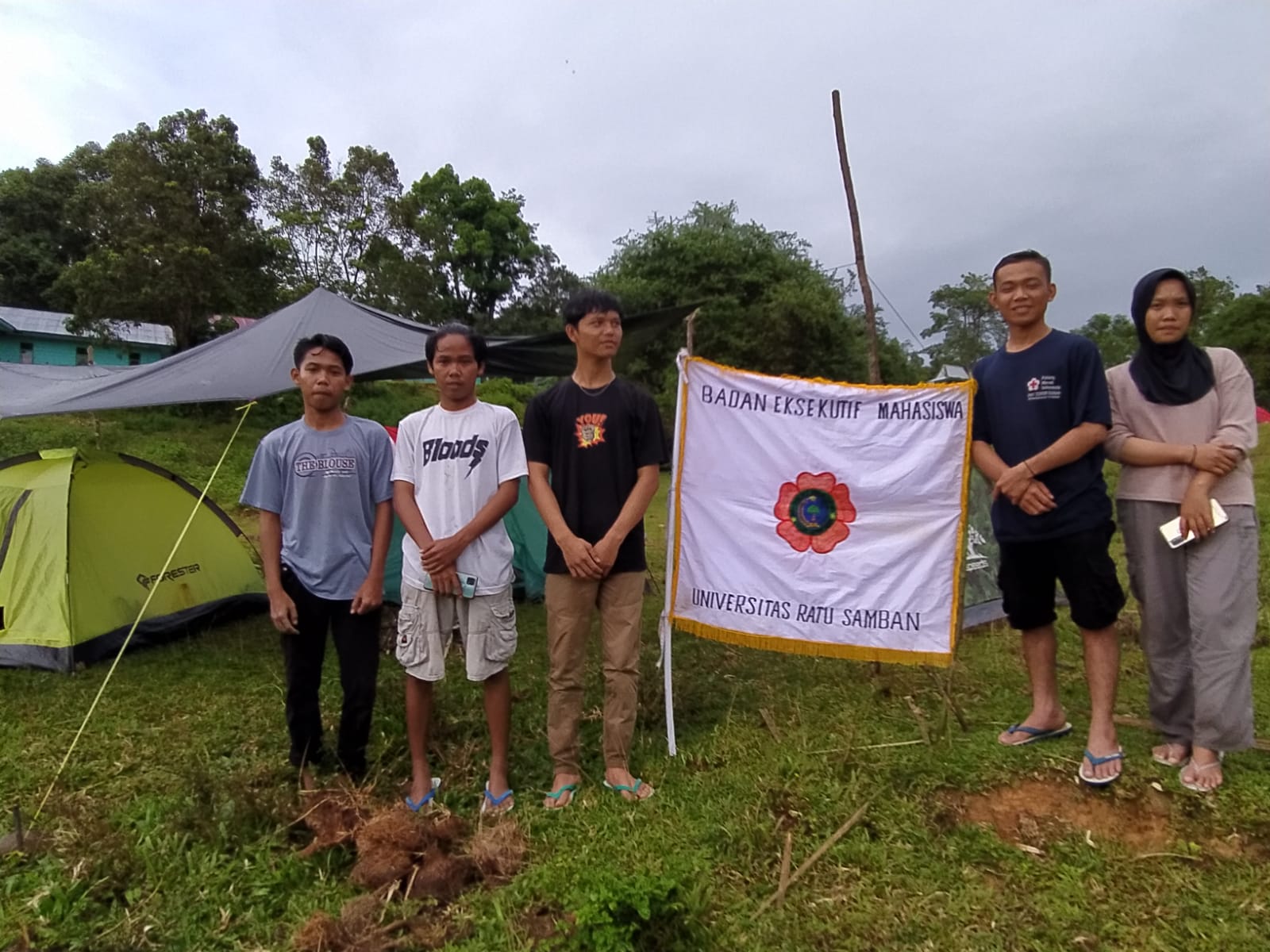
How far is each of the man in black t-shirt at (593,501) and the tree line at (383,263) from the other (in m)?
4.79

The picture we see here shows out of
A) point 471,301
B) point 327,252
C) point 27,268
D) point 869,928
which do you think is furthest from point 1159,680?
point 27,268

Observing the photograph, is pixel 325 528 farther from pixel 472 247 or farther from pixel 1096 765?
pixel 472 247

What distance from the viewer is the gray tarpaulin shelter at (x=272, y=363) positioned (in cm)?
422

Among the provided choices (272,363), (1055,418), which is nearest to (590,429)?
(1055,418)

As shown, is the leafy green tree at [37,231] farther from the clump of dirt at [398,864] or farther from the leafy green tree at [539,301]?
the clump of dirt at [398,864]

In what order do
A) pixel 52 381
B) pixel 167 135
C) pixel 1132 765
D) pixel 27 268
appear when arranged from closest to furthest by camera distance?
pixel 1132 765
pixel 52 381
pixel 167 135
pixel 27 268

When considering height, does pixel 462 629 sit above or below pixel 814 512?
below

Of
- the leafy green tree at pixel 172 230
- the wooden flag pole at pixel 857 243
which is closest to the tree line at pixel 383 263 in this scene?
the leafy green tree at pixel 172 230

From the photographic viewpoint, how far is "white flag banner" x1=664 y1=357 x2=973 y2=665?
10.6ft

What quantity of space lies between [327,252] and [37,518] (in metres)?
15.3

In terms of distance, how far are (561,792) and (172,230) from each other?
627 inches

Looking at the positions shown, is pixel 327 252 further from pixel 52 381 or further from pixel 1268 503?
pixel 1268 503

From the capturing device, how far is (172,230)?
592 inches

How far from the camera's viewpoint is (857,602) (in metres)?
3.29
